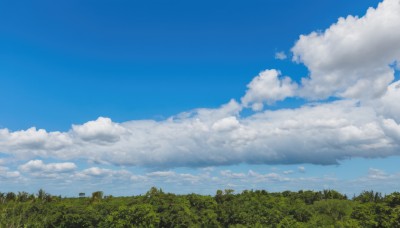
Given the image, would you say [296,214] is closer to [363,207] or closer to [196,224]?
[363,207]

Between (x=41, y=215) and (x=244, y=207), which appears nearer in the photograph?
(x=244, y=207)

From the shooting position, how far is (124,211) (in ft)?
43.8

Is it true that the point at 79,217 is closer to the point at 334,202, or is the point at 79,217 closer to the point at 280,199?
the point at 280,199

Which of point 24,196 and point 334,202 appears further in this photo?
point 24,196

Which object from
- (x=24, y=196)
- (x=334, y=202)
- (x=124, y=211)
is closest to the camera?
(x=124, y=211)

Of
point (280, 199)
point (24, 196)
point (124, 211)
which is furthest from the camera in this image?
point (24, 196)

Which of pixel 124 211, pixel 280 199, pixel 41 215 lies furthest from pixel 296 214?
pixel 41 215

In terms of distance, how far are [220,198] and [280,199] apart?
2269mm

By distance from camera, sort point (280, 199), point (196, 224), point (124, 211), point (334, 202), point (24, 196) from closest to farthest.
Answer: point (196, 224), point (124, 211), point (280, 199), point (334, 202), point (24, 196)

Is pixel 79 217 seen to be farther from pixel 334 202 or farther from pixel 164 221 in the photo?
pixel 334 202

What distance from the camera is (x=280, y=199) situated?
1514 cm

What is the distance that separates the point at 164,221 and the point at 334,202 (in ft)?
25.8

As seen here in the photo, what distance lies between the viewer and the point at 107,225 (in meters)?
13.3

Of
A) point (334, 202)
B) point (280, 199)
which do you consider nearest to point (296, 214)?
point (280, 199)
